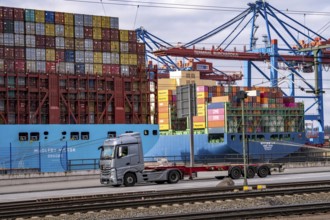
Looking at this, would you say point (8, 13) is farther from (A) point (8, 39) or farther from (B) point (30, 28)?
(A) point (8, 39)

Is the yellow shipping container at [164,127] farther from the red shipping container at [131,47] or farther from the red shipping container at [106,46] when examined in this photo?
the red shipping container at [106,46]

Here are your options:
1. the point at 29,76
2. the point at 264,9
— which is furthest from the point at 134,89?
the point at 264,9

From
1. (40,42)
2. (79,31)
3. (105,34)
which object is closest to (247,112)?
(105,34)

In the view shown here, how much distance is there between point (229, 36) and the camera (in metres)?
89.3

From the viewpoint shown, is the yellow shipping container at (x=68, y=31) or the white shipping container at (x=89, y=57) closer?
the yellow shipping container at (x=68, y=31)

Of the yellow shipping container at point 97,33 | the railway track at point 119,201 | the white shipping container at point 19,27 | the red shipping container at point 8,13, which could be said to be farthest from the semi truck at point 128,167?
the yellow shipping container at point 97,33

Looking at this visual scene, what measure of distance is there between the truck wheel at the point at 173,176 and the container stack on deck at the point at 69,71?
24177 mm

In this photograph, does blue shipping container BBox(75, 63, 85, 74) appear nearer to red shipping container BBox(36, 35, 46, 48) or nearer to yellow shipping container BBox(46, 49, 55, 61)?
yellow shipping container BBox(46, 49, 55, 61)

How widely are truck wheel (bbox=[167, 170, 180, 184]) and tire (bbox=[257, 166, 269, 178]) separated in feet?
19.6

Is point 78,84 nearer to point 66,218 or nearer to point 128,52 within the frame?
point 128,52

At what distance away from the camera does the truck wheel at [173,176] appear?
113 feet

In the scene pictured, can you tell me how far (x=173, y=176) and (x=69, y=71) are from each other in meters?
25.2

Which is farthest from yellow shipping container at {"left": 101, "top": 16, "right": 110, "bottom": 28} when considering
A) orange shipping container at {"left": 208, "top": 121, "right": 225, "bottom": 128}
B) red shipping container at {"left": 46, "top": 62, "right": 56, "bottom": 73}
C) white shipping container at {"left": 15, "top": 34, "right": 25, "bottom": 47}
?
orange shipping container at {"left": 208, "top": 121, "right": 225, "bottom": 128}

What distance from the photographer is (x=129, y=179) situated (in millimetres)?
33469
